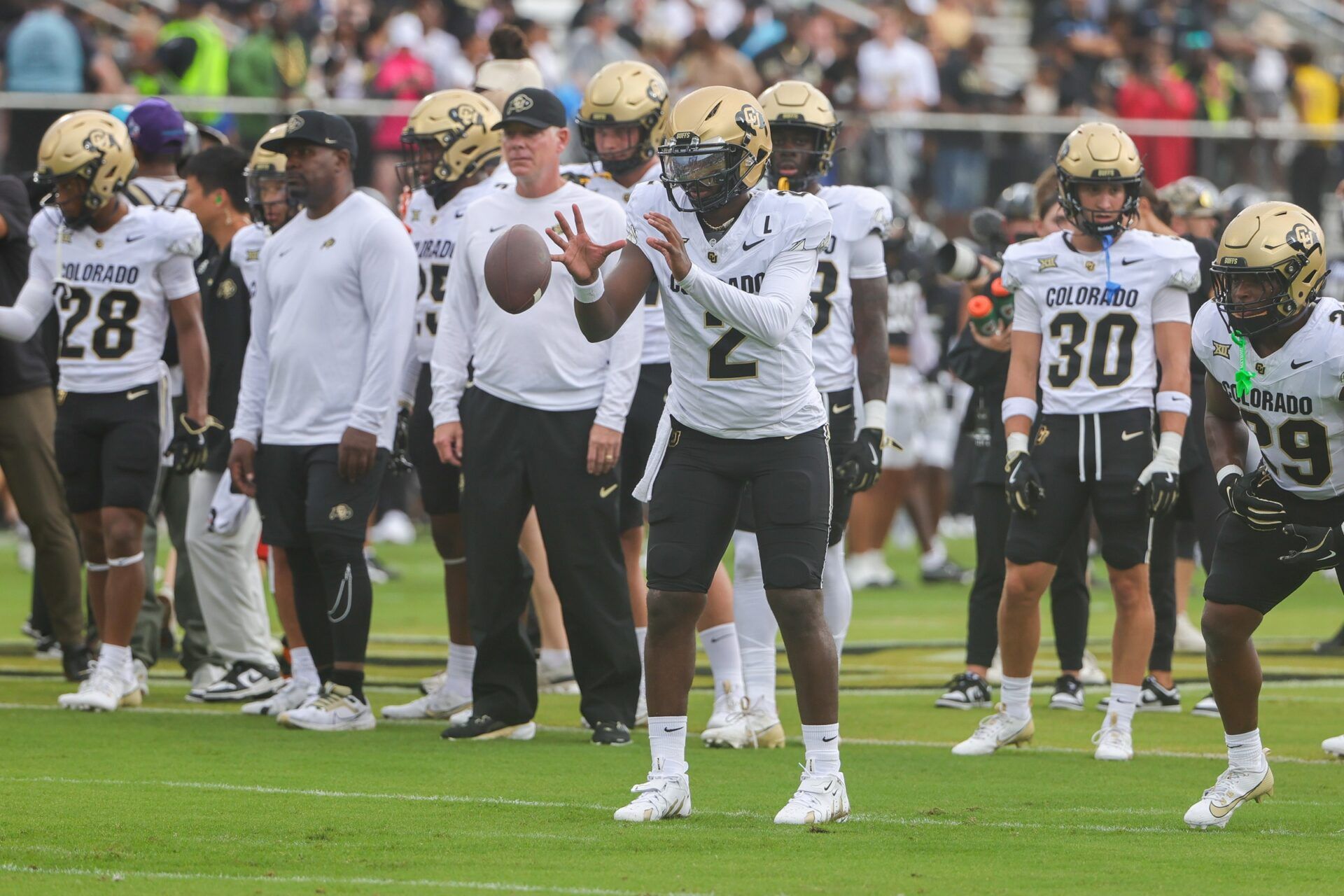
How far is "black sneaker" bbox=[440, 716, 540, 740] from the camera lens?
7625mm

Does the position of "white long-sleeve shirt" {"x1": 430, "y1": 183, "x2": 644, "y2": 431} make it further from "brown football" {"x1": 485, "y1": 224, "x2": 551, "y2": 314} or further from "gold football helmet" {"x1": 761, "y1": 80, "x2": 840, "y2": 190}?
"brown football" {"x1": 485, "y1": 224, "x2": 551, "y2": 314}

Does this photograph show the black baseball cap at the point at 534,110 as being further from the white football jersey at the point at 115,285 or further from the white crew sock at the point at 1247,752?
the white crew sock at the point at 1247,752

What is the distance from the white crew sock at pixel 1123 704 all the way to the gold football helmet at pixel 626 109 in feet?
8.92

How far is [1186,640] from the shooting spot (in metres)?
10.8

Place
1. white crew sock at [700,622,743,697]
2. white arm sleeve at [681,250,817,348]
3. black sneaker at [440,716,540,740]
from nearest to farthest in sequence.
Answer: white arm sleeve at [681,250,817,348], black sneaker at [440,716,540,740], white crew sock at [700,622,743,697]

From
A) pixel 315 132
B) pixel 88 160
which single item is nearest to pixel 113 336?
pixel 88 160

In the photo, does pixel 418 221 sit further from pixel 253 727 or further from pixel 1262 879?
pixel 1262 879

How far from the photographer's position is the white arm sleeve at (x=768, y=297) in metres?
5.62

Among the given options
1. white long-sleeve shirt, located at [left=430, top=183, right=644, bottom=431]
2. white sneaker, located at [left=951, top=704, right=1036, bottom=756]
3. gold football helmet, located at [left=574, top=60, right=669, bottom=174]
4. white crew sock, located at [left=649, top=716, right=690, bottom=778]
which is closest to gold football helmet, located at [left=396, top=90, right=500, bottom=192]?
gold football helmet, located at [left=574, top=60, right=669, bottom=174]

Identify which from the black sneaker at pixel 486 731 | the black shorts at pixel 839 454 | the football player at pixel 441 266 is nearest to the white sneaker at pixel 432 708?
the football player at pixel 441 266

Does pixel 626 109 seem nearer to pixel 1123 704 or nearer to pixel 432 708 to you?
pixel 432 708

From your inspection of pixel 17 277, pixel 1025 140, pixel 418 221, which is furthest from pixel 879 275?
pixel 1025 140

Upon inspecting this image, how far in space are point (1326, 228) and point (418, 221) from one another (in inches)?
527

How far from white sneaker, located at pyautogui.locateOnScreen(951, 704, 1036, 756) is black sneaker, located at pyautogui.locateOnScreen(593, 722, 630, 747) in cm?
121
